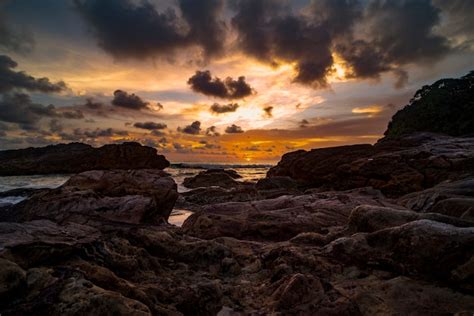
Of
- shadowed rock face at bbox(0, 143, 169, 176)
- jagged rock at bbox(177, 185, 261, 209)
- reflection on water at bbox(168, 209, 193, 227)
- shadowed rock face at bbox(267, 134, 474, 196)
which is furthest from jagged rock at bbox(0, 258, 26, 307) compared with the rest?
shadowed rock face at bbox(0, 143, 169, 176)

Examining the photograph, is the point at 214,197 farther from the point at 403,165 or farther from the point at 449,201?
the point at 449,201

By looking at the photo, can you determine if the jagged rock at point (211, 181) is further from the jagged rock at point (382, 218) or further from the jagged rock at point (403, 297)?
the jagged rock at point (403, 297)

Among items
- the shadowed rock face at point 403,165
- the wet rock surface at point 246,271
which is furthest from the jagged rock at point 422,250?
the shadowed rock face at point 403,165

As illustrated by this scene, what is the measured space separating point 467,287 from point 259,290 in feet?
12.3

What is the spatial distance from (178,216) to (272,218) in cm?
1136

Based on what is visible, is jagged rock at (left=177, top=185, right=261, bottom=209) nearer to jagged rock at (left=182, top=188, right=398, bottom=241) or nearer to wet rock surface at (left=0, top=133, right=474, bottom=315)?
jagged rock at (left=182, top=188, right=398, bottom=241)

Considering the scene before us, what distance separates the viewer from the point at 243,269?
25.8 feet

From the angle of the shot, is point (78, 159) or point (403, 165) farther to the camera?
point (78, 159)

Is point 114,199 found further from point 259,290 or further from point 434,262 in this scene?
point 434,262

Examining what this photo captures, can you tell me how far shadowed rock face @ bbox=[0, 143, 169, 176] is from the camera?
84375 millimetres

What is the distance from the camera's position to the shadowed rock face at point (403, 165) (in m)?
19.5

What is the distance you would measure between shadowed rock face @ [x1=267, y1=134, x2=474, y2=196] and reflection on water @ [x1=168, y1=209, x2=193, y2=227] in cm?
1321

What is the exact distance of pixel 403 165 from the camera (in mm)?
21484

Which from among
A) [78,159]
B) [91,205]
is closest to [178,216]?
[91,205]
